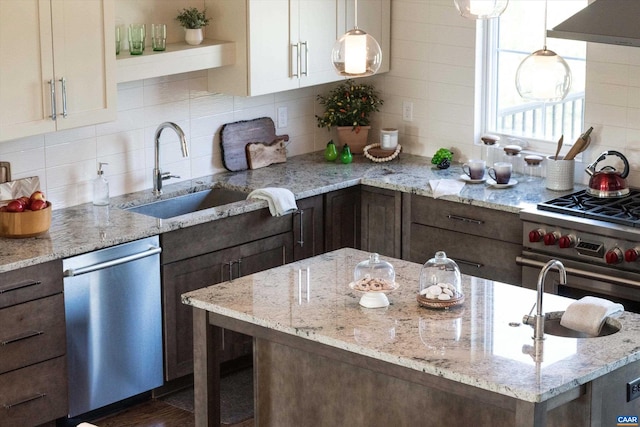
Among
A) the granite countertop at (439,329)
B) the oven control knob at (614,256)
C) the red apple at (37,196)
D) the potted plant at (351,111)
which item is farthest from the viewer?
the potted plant at (351,111)

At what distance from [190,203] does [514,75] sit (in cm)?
196

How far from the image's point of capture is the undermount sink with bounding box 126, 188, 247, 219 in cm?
610

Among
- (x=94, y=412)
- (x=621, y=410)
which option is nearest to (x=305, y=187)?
(x=94, y=412)

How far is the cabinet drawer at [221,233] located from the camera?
5633mm

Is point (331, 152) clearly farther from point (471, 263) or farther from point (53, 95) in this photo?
point (53, 95)

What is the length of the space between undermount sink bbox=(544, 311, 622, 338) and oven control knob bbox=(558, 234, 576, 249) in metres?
1.31

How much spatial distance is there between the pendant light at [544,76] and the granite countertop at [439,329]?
2.60 ft

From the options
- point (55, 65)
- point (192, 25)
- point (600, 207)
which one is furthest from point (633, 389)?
point (192, 25)

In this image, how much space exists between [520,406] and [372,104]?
143 inches

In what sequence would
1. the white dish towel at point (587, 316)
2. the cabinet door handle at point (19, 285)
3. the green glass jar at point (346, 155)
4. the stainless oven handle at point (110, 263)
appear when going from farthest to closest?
the green glass jar at point (346, 155)
the stainless oven handle at point (110, 263)
the cabinet door handle at point (19, 285)
the white dish towel at point (587, 316)

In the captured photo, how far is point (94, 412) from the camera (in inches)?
219

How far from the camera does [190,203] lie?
6309 millimetres

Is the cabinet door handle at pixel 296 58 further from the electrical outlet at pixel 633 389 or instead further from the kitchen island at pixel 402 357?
the electrical outlet at pixel 633 389

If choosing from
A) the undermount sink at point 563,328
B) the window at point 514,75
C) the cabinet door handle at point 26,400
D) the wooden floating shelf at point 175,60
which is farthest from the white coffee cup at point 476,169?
the cabinet door handle at point 26,400
